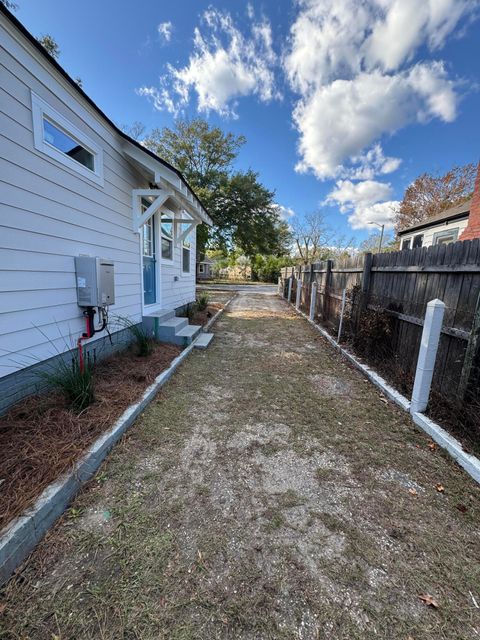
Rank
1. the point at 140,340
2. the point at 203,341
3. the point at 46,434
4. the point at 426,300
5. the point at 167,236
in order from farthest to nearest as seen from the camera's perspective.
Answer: the point at 167,236 → the point at 203,341 → the point at 140,340 → the point at 426,300 → the point at 46,434

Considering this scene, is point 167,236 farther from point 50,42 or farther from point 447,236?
point 447,236

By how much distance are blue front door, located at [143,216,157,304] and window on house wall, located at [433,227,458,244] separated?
11296 millimetres

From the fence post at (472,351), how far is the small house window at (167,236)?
5.96 meters

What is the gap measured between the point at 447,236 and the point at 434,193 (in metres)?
17.5

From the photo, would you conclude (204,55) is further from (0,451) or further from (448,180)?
(448,180)

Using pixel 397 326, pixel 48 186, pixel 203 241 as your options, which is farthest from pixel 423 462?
pixel 203 241

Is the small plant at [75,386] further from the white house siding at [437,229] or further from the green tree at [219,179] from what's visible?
the green tree at [219,179]

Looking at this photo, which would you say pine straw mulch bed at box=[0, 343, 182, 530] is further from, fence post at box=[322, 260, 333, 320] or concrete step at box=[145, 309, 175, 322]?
fence post at box=[322, 260, 333, 320]

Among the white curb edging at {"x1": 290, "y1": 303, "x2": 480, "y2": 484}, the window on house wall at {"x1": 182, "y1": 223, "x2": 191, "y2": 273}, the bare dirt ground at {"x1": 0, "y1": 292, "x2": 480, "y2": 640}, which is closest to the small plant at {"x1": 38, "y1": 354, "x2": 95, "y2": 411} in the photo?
the bare dirt ground at {"x1": 0, "y1": 292, "x2": 480, "y2": 640}

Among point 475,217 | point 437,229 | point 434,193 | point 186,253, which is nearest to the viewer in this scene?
point 475,217

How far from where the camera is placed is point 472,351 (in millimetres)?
2531

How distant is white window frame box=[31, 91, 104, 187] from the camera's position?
2623mm

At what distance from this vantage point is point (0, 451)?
1.94m

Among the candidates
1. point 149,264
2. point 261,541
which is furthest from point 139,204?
point 261,541
